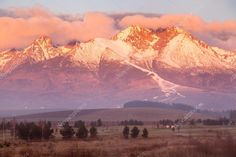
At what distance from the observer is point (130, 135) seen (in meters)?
126

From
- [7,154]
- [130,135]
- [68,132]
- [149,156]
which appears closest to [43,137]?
[68,132]

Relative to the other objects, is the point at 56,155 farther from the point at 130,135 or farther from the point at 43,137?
the point at 130,135

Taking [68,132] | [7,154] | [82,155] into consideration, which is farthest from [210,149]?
[68,132]

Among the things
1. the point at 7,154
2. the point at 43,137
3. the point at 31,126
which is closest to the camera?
the point at 7,154

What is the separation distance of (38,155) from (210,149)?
19.3 metres

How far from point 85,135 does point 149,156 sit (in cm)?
6057

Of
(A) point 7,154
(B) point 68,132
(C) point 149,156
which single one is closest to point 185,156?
(C) point 149,156

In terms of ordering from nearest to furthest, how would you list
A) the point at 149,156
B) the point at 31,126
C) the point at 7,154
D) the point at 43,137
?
the point at 149,156, the point at 7,154, the point at 43,137, the point at 31,126

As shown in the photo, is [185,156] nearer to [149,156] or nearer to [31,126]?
[149,156]

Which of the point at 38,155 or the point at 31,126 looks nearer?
the point at 38,155

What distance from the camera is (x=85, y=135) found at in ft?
391

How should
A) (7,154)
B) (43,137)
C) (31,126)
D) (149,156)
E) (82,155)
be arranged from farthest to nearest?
(31,126) < (43,137) < (7,154) < (149,156) < (82,155)

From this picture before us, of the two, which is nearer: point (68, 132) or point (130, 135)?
point (68, 132)

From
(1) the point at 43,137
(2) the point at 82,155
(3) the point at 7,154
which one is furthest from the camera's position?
(1) the point at 43,137
